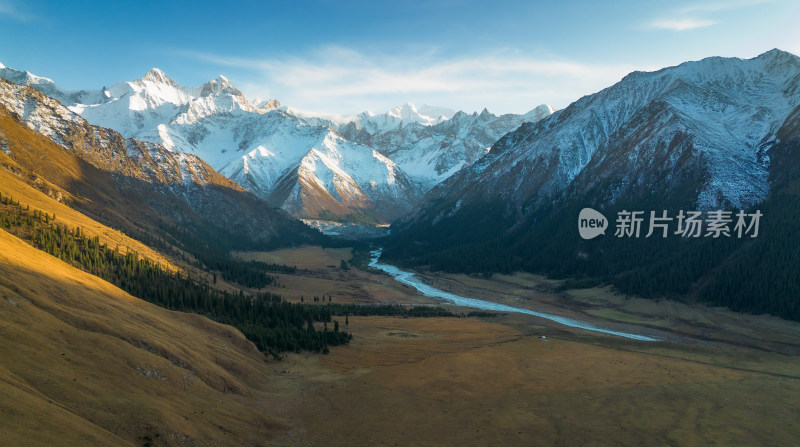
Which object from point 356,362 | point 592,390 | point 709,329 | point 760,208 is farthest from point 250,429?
point 760,208

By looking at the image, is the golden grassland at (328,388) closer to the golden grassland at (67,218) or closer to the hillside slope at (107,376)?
the hillside slope at (107,376)

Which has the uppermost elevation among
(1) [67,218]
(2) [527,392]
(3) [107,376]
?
(1) [67,218]

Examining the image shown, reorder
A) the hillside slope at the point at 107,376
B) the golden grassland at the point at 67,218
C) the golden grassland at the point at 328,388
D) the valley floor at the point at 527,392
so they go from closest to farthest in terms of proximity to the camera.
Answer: the hillside slope at the point at 107,376 → the golden grassland at the point at 328,388 → the valley floor at the point at 527,392 → the golden grassland at the point at 67,218

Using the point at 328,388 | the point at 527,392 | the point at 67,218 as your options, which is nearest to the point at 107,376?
the point at 328,388

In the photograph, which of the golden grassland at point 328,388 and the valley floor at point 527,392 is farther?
the valley floor at point 527,392

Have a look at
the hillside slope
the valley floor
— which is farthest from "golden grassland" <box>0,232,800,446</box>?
the valley floor

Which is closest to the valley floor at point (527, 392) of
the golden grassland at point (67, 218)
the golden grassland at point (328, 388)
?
the golden grassland at point (328, 388)

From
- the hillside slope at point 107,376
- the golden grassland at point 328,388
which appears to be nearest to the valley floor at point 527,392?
the golden grassland at point 328,388

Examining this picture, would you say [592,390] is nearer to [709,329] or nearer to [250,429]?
[250,429]

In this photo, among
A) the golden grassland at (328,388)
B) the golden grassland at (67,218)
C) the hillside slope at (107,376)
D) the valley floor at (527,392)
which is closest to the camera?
the hillside slope at (107,376)

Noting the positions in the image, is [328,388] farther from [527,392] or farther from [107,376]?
[107,376]
